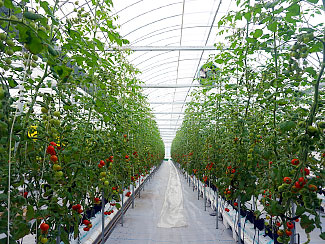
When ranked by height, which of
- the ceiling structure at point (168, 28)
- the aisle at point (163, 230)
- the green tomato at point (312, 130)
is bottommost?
the aisle at point (163, 230)

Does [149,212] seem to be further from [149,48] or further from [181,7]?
[181,7]

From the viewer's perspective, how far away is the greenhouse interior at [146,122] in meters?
1.30

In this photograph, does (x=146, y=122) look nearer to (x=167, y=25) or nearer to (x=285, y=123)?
(x=167, y=25)

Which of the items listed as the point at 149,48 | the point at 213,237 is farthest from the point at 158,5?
the point at 213,237

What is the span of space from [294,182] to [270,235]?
235 centimetres

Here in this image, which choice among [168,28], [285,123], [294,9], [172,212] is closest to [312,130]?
[285,123]

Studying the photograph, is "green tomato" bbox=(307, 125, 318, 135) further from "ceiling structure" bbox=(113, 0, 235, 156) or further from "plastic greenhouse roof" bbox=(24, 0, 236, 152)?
"ceiling structure" bbox=(113, 0, 235, 156)

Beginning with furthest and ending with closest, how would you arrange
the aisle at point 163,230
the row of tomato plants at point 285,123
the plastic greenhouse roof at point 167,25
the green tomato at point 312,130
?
the plastic greenhouse roof at point 167,25, the aisle at point 163,230, the row of tomato plants at point 285,123, the green tomato at point 312,130

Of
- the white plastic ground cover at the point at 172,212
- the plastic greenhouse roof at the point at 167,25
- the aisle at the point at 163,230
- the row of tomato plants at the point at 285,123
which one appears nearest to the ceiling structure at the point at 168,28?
the plastic greenhouse roof at the point at 167,25

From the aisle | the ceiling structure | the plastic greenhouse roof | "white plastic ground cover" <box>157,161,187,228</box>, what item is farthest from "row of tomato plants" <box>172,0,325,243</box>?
the ceiling structure

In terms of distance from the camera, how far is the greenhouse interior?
130cm

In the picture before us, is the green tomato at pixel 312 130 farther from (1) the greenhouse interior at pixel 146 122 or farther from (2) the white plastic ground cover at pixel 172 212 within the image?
(2) the white plastic ground cover at pixel 172 212

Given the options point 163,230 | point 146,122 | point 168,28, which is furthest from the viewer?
point 168,28

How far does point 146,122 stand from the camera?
21.1ft
